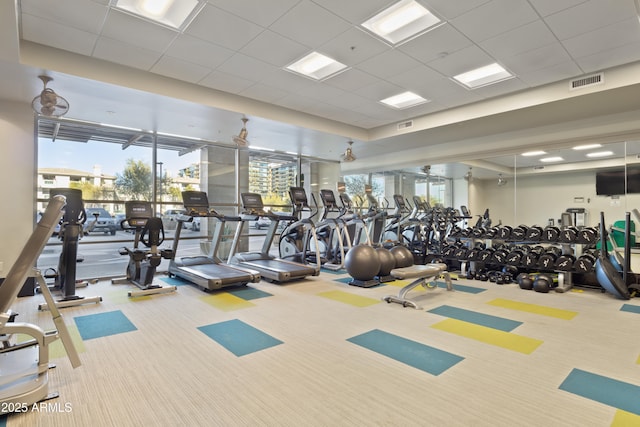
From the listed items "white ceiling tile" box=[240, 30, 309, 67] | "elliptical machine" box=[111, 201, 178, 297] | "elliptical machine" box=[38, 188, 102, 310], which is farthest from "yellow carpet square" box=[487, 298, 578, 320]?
"elliptical machine" box=[38, 188, 102, 310]

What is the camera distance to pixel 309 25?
3.61 metres

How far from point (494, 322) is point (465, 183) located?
698 cm

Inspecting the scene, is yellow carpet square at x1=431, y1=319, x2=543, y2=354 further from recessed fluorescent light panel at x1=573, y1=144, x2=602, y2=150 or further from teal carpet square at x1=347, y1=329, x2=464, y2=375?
recessed fluorescent light panel at x1=573, y1=144, x2=602, y2=150

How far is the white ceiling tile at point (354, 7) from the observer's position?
322 centimetres

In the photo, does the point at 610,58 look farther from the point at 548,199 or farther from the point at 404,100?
the point at 548,199

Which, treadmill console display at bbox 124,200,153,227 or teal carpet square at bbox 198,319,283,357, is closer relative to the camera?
teal carpet square at bbox 198,319,283,357

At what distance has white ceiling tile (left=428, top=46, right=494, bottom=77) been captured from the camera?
4.15m

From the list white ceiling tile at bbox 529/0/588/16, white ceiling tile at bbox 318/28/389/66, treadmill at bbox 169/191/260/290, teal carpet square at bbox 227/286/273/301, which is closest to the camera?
white ceiling tile at bbox 529/0/588/16

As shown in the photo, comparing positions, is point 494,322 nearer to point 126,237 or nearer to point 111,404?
point 111,404

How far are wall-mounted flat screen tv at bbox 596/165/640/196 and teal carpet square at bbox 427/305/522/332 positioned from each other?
4166 mm

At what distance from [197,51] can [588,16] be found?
169 inches

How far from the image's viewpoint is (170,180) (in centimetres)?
A: 709

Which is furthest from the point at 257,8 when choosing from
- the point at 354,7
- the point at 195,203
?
the point at 195,203

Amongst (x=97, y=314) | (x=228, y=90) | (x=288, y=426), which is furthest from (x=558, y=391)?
(x=228, y=90)
